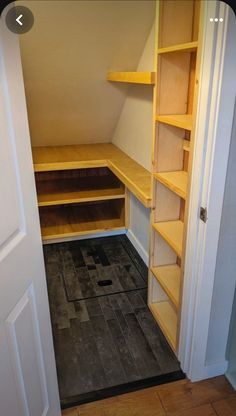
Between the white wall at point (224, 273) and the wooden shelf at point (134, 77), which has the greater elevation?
the wooden shelf at point (134, 77)

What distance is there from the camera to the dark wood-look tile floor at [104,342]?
65.8 inches

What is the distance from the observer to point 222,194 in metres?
1.30

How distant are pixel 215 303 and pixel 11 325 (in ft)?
3.06

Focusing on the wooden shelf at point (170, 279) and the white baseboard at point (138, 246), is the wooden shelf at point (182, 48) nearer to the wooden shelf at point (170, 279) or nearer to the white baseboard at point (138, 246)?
the wooden shelf at point (170, 279)

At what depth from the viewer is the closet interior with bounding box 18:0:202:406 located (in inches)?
62.4

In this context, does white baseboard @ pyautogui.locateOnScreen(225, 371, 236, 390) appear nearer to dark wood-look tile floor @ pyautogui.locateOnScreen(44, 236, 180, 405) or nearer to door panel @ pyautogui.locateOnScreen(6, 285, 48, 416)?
dark wood-look tile floor @ pyautogui.locateOnScreen(44, 236, 180, 405)

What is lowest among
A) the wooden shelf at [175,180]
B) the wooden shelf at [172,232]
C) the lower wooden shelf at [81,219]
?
the lower wooden shelf at [81,219]

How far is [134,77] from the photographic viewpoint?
1.94 m


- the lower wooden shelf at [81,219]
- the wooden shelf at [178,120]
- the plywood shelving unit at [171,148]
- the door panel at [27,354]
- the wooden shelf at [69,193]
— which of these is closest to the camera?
the door panel at [27,354]

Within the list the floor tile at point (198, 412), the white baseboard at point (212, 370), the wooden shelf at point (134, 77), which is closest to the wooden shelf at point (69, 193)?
the wooden shelf at point (134, 77)

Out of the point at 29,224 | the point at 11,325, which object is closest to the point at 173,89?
the point at 29,224

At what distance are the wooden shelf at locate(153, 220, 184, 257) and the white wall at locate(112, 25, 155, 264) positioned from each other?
630 mm

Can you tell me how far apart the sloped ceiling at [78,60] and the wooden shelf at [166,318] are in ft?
5.70

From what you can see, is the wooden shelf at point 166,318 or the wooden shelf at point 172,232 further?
the wooden shelf at point 166,318
